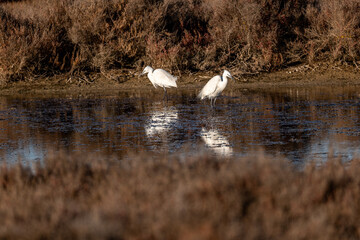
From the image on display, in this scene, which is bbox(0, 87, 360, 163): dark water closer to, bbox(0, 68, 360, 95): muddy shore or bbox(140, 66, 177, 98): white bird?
bbox(140, 66, 177, 98): white bird

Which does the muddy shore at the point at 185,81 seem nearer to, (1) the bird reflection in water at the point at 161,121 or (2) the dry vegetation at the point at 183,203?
(1) the bird reflection in water at the point at 161,121

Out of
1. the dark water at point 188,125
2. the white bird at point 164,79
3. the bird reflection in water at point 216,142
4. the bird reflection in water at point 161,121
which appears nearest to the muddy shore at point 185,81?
the dark water at point 188,125

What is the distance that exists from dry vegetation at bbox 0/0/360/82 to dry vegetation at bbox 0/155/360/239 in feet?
43.3

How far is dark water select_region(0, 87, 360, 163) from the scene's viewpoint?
28.9 ft

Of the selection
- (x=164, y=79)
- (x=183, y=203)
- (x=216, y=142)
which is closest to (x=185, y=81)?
(x=164, y=79)

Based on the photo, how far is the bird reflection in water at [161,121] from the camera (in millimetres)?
10477

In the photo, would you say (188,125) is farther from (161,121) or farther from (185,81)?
(185,81)

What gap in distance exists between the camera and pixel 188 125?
432 inches

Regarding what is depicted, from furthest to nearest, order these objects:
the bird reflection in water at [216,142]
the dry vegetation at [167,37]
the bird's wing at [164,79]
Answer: the dry vegetation at [167,37], the bird's wing at [164,79], the bird reflection in water at [216,142]

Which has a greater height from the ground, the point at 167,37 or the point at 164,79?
the point at 167,37

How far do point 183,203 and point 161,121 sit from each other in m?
7.32

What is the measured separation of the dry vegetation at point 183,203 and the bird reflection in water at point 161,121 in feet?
13.8

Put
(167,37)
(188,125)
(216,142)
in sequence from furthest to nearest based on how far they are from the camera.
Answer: (167,37) < (188,125) < (216,142)

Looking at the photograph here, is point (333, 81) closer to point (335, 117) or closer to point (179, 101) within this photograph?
point (179, 101)
